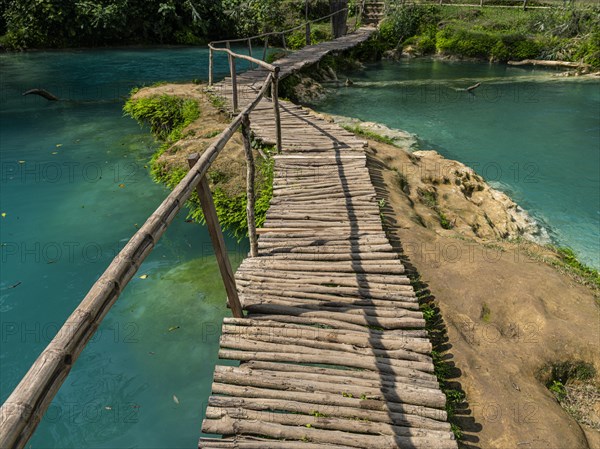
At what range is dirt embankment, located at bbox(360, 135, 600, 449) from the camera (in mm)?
4059

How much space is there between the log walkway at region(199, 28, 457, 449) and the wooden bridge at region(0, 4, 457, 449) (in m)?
0.01

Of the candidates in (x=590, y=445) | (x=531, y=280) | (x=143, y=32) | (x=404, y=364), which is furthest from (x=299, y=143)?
(x=143, y=32)

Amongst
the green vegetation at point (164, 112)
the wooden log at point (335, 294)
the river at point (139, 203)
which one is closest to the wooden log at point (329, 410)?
the wooden log at point (335, 294)

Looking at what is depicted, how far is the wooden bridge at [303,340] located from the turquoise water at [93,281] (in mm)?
1353

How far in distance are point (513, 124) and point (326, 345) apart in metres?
14.9

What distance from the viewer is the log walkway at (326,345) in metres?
3.66

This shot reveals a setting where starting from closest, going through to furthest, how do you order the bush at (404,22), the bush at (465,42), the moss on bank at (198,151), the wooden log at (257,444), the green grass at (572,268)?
the wooden log at (257,444)
the green grass at (572,268)
the moss on bank at (198,151)
the bush at (465,42)
the bush at (404,22)

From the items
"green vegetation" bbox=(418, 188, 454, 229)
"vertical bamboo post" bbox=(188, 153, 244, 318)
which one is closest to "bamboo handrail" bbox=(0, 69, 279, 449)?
"vertical bamboo post" bbox=(188, 153, 244, 318)

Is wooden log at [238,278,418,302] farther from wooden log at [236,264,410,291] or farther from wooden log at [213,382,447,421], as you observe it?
wooden log at [213,382,447,421]

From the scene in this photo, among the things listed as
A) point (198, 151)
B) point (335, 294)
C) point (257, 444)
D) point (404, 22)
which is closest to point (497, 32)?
point (404, 22)

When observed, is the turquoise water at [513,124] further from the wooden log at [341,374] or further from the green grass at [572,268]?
the wooden log at [341,374]

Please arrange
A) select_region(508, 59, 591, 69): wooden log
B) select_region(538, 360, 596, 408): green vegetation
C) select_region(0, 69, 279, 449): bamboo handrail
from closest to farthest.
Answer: select_region(0, 69, 279, 449): bamboo handrail < select_region(538, 360, 596, 408): green vegetation < select_region(508, 59, 591, 69): wooden log

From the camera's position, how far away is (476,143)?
14.7 metres

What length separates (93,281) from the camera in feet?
25.0
